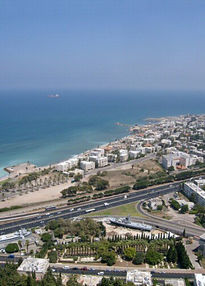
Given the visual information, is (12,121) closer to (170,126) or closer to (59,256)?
(170,126)

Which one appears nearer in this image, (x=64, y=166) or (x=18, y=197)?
(x=18, y=197)

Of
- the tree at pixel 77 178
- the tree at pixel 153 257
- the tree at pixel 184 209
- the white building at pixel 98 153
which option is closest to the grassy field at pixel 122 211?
the tree at pixel 184 209

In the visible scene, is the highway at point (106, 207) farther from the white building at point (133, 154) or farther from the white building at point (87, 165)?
the white building at point (133, 154)

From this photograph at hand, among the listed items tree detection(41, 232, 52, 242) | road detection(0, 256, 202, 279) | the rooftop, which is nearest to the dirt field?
the rooftop

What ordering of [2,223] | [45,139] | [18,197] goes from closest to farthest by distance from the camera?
[2,223] < [18,197] < [45,139]

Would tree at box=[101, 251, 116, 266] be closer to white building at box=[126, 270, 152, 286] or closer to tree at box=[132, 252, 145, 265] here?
tree at box=[132, 252, 145, 265]

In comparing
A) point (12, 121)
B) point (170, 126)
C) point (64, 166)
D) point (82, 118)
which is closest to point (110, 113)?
point (82, 118)

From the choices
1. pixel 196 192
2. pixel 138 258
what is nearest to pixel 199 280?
pixel 138 258

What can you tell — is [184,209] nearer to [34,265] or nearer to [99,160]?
[34,265]
